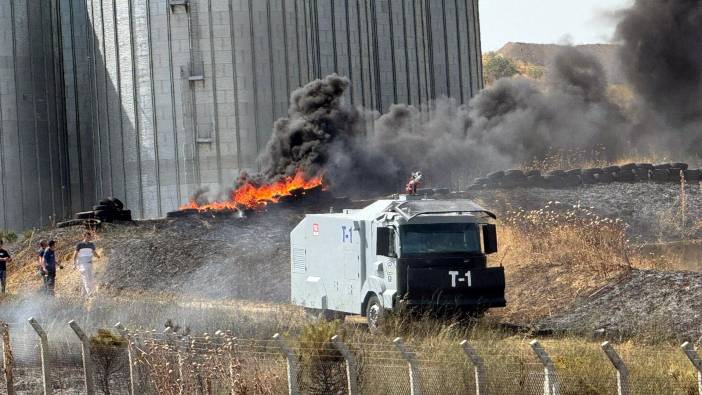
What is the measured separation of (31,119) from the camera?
4994 cm

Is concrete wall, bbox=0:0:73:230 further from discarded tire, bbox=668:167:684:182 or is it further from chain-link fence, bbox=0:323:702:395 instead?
chain-link fence, bbox=0:323:702:395

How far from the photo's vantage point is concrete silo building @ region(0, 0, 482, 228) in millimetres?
45344

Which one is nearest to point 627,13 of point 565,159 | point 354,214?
point 565,159

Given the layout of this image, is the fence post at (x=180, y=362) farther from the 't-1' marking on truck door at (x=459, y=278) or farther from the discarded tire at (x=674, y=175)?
the discarded tire at (x=674, y=175)

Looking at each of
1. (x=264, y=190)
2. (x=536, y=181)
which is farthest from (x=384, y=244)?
(x=264, y=190)

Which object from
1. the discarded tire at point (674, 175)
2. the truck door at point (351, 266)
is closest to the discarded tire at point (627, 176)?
the discarded tire at point (674, 175)

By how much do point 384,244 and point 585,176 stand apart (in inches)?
691

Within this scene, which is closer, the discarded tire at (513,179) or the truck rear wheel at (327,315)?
the truck rear wheel at (327,315)

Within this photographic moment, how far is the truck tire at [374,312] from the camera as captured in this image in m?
20.5

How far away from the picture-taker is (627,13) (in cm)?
4953

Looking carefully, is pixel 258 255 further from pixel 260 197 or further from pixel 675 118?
pixel 675 118

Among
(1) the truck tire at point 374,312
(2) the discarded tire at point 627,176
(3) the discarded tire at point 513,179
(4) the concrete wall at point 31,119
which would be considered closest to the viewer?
(1) the truck tire at point 374,312

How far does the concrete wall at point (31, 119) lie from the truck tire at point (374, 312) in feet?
101

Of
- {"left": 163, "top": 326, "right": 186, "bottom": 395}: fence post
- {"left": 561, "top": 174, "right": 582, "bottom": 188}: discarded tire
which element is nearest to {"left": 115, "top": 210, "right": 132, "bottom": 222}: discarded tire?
{"left": 561, "top": 174, "right": 582, "bottom": 188}: discarded tire
